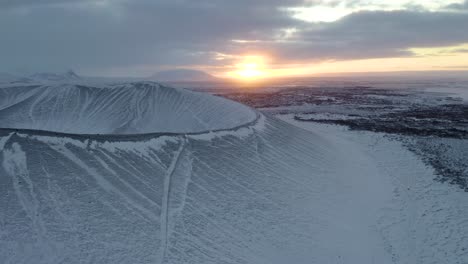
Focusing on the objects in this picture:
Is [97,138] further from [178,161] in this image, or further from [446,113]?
[446,113]

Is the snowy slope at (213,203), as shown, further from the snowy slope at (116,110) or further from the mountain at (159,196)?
the snowy slope at (116,110)

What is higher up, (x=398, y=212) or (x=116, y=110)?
(x=116, y=110)

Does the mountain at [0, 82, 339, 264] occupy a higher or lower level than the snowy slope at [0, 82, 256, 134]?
lower

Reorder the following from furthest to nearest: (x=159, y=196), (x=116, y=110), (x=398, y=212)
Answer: (x=116, y=110)
(x=398, y=212)
(x=159, y=196)

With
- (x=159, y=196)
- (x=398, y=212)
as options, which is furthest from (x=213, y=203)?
(x=398, y=212)

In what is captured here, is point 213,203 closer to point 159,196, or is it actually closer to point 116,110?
point 159,196

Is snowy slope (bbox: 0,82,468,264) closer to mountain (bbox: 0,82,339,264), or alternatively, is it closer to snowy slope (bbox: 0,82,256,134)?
mountain (bbox: 0,82,339,264)

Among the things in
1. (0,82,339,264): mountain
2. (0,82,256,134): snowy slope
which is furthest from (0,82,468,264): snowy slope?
(0,82,256,134): snowy slope

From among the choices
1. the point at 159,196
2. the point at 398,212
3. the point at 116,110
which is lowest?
the point at 398,212

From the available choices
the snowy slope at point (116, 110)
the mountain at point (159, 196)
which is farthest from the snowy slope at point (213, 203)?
the snowy slope at point (116, 110)

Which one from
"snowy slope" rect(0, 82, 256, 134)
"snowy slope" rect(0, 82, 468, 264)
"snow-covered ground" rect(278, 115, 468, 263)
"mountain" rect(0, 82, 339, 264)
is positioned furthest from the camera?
"snowy slope" rect(0, 82, 256, 134)
